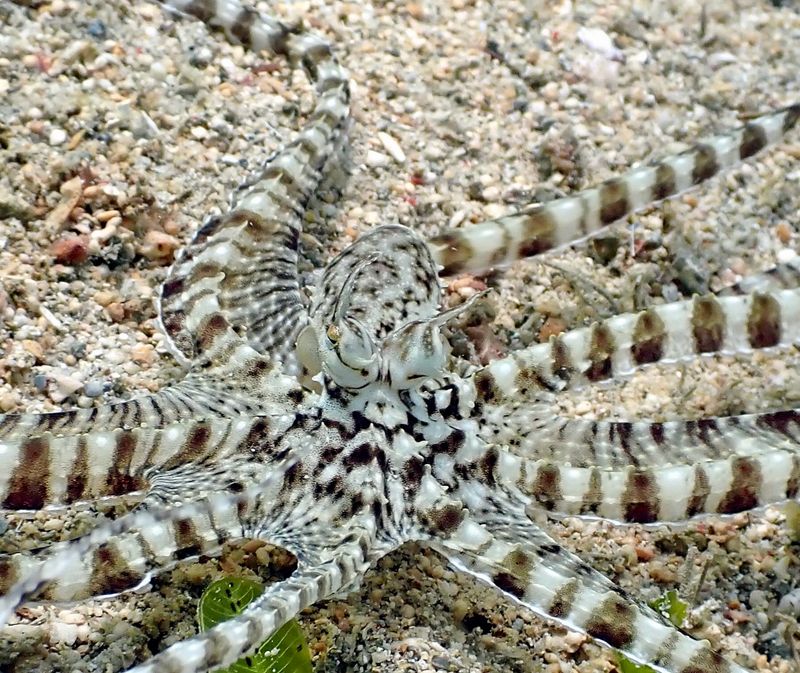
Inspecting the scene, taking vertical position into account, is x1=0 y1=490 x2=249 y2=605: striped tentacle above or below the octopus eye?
below

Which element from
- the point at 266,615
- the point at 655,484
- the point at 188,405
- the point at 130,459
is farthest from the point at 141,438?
the point at 655,484

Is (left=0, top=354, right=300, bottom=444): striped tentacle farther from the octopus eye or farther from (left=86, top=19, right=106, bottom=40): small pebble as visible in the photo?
(left=86, top=19, right=106, bottom=40): small pebble

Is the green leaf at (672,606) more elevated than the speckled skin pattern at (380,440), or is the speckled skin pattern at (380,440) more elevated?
the speckled skin pattern at (380,440)

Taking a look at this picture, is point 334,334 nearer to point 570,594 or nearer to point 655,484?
point 570,594

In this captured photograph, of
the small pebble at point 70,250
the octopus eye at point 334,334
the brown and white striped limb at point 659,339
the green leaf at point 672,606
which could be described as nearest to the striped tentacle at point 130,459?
the octopus eye at point 334,334

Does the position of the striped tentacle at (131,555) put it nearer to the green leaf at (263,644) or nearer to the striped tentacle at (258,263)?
the green leaf at (263,644)

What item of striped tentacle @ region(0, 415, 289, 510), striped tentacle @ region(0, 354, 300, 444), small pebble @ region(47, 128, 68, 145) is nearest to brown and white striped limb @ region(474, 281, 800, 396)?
striped tentacle @ region(0, 354, 300, 444)
